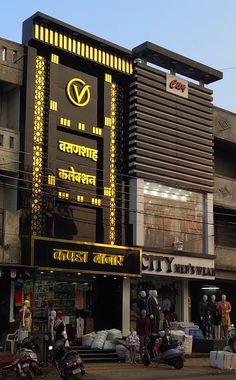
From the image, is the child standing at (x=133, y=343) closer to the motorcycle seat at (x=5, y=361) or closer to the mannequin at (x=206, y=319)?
the mannequin at (x=206, y=319)

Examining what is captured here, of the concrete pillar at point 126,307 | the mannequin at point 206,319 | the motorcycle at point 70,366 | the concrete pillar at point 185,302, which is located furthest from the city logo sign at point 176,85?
the motorcycle at point 70,366

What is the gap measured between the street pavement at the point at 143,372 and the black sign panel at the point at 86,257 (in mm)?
3789

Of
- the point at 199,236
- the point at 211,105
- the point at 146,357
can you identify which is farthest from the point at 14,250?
the point at 211,105

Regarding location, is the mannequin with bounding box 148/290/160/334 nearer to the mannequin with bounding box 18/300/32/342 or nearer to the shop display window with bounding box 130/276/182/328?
the mannequin with bounding box 18/300/32/342

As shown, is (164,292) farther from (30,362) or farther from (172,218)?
(30,362)

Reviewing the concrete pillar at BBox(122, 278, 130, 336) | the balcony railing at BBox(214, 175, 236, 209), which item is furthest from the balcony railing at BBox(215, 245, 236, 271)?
the concrete pillar at BBox(122, 278, 130, 336)

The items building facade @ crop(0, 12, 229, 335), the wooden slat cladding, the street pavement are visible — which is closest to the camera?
the street pavement

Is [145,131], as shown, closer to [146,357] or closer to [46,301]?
[46,301]

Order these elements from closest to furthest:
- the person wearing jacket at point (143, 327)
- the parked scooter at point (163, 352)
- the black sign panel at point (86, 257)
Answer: the parked scooter at point (163, 352) → the person wearing jacket at point (143, 327) → the black sign panel at point (86, 257)

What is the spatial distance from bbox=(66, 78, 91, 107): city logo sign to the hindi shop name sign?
6925 mm

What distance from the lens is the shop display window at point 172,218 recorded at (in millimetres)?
26266

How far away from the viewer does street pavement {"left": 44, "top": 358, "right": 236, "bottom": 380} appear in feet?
54.0

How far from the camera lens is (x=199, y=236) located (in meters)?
28.1

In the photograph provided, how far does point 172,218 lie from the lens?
89.5 feet
